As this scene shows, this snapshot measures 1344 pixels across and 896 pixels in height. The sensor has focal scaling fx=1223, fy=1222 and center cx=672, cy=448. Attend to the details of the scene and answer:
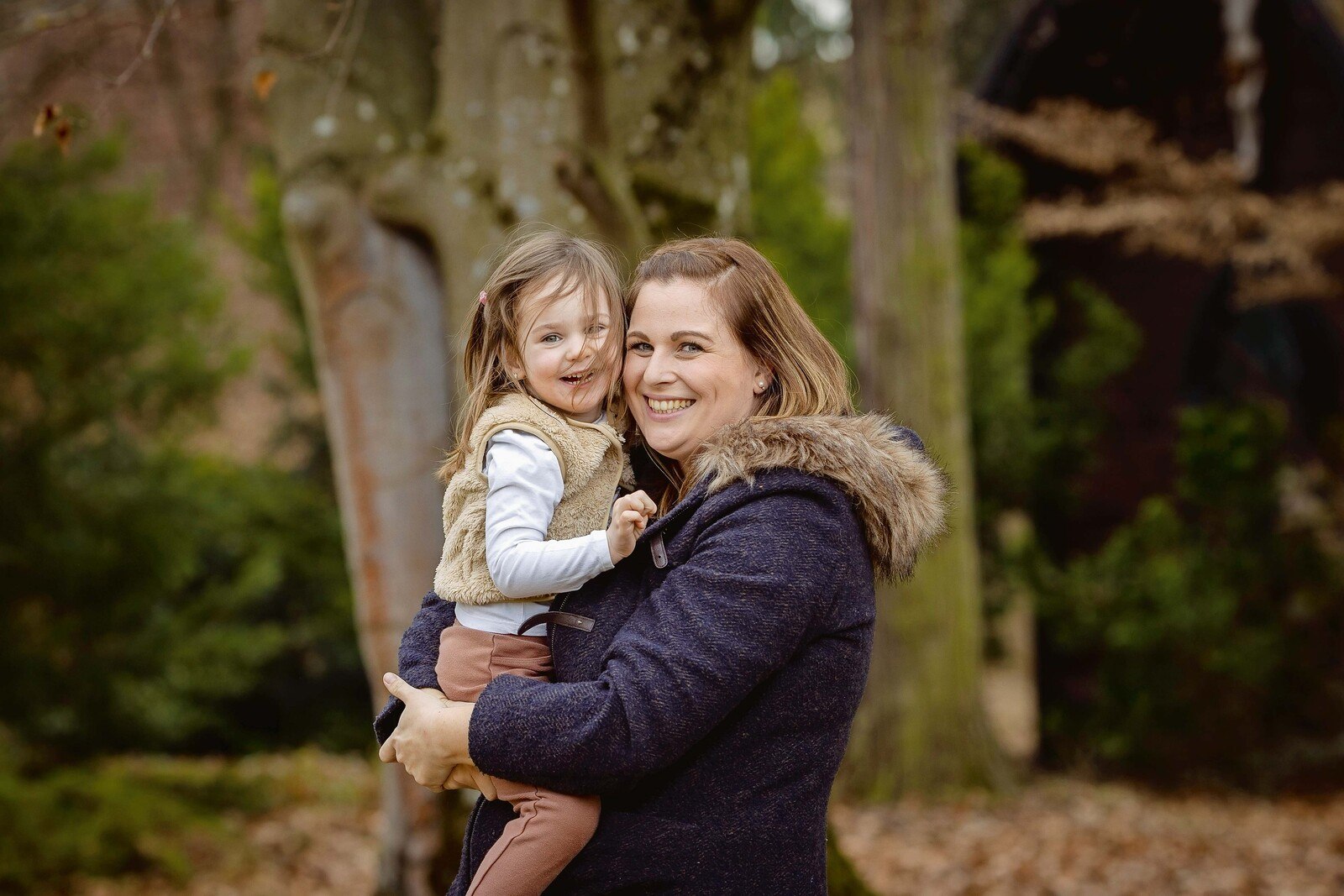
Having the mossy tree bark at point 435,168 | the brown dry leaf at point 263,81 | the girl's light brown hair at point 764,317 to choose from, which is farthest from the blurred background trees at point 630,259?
the girl's light brown hair at point 764,317

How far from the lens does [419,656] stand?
86.7 inches

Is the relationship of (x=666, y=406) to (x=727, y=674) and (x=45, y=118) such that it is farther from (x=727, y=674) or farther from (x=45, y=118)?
(x=45, y=118)

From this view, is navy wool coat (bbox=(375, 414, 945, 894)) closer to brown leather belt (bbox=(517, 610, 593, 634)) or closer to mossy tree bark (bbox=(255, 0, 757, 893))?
brown leather belt (bbox=(517, 610, 593, 634))

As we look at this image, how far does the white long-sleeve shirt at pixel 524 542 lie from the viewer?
1.97 metres

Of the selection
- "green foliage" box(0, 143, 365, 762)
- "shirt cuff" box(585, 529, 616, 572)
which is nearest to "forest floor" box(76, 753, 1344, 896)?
"green foliage" box(0, 143, 365, 762)

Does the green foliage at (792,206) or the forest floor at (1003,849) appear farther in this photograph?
the green foliage at (792,206)

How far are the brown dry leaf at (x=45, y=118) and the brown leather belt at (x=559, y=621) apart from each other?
1706 mm

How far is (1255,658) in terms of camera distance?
807 centimetres

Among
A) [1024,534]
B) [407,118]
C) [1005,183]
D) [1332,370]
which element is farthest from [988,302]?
[407,118]

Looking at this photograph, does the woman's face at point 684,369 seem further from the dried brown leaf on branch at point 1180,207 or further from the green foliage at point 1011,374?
the green foliage at point 1011,374

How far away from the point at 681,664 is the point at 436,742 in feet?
1.52

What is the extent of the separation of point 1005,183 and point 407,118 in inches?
239

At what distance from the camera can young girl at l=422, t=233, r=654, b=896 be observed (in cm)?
194

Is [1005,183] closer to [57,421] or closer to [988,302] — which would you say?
[988,302]
